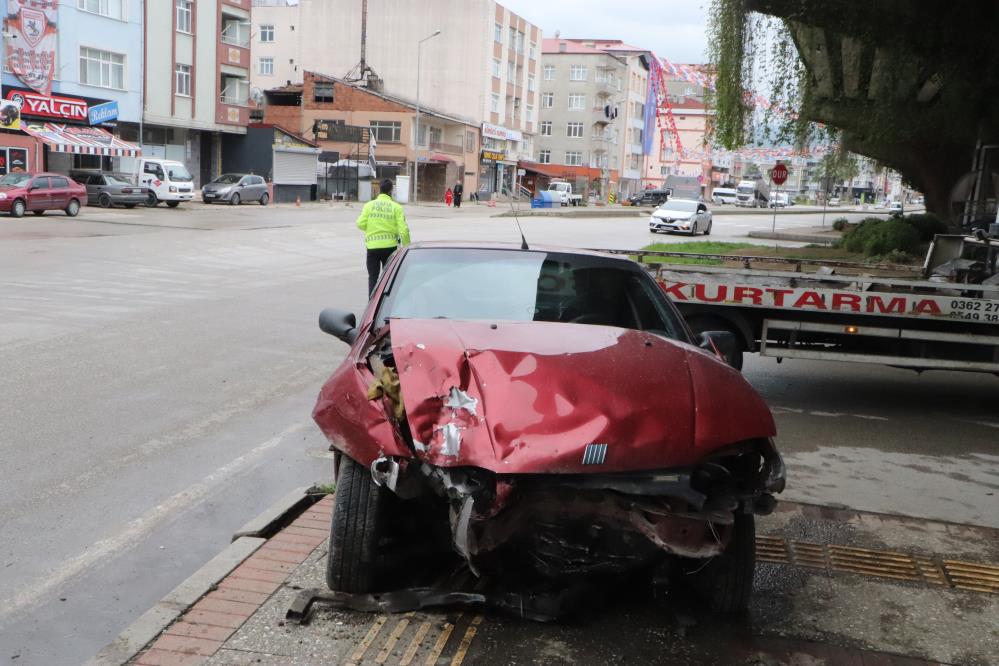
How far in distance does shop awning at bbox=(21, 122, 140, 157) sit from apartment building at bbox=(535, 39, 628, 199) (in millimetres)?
62448

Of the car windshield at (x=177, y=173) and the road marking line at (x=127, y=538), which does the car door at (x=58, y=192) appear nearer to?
the car windshield at (x=177, y=173)

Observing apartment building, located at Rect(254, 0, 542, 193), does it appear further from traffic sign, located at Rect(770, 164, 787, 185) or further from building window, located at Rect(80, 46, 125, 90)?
traffic sign, located at Rect(770, 164, 787, 185)

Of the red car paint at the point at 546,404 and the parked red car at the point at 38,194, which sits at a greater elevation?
the parked red car at the point at 38,194

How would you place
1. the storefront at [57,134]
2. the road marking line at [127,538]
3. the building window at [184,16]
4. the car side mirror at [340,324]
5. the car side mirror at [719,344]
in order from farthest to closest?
the building window at [184,16]
the storefront at [57,134]
the car side mirror at [340,324]
the car side mirror at [719,344]
the road marking line at [127,538]

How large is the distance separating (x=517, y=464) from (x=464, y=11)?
78.8 m

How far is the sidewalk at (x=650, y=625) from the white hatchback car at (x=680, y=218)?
120 ft

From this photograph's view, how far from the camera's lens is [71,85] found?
4369 cm

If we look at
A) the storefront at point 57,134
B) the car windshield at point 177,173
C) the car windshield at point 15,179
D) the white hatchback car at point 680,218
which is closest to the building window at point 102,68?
the storefront at point 57,134

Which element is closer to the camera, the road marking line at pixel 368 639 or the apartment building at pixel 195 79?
the road marking line at pixel 368 639

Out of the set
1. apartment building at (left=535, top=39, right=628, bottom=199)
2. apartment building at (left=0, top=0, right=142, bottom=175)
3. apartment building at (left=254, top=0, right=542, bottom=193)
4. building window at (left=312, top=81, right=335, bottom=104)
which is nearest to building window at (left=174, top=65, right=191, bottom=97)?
apartment building at (left=0, top=0, right=142, bottom=175)

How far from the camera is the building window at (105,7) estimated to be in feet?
145

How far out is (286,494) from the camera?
20.2 feet

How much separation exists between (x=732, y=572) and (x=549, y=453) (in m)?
1.21

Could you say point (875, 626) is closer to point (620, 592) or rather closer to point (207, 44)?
point (620, 592)
